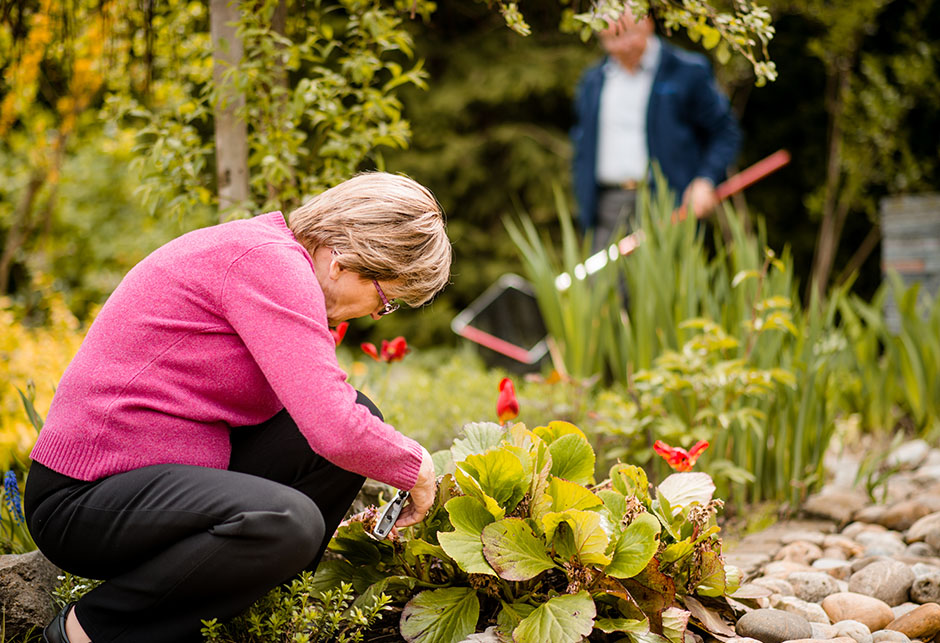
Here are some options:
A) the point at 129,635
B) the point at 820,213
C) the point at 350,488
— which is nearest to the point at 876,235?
the point at 820,213

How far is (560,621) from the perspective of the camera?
1.39 metres

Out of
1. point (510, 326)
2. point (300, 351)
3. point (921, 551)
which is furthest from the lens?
point (510, 326)

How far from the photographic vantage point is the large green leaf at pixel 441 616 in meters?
1.48

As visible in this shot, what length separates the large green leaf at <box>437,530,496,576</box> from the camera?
1.42 m

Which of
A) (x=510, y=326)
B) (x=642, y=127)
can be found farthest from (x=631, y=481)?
(x=510, y=326)

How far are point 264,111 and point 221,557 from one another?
1.22 m

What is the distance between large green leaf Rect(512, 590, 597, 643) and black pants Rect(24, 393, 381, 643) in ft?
1.20

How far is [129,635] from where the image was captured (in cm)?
138

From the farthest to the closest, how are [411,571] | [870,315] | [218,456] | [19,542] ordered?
[870,315]
[19,542]
[411,571]
[218,456]

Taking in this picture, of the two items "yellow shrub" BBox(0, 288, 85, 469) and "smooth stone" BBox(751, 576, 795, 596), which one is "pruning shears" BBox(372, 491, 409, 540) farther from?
"yellow shrub" BBox(0, 288, 85, 469)

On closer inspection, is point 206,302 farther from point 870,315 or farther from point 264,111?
point 870,315

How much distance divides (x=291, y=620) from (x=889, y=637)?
3.60ft

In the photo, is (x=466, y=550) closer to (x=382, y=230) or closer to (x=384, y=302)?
(x=384, y=302)

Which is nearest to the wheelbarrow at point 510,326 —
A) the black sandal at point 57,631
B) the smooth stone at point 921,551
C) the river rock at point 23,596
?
the smooth stone at point 921,551
